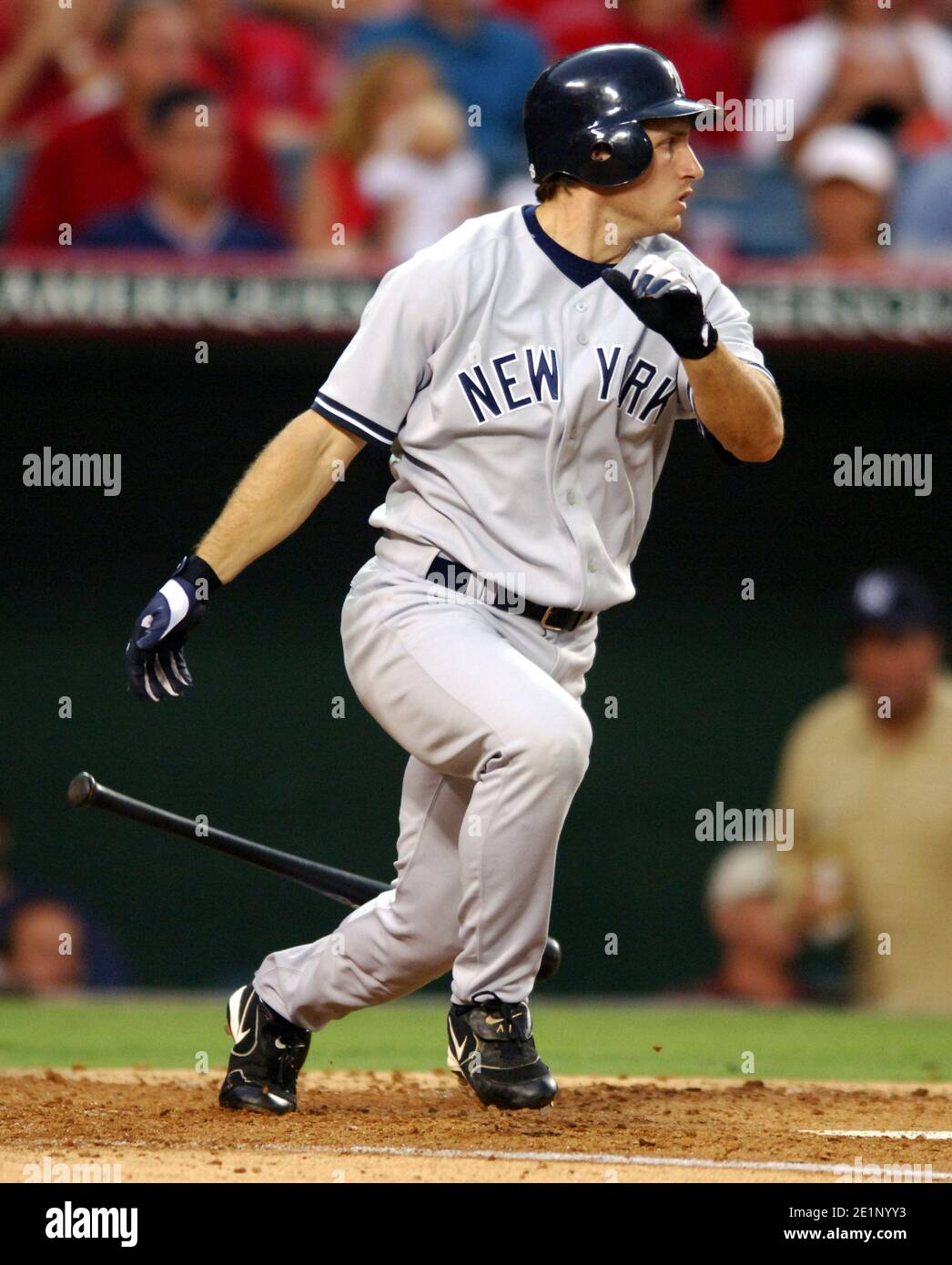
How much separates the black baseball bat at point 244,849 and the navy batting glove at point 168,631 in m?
0.27

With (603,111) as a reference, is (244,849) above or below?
below

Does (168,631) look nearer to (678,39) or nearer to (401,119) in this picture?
(401,119)

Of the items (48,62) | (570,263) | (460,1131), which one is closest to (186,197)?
(48,62)

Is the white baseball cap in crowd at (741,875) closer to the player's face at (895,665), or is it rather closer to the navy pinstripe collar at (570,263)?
the player's face at (895,665)

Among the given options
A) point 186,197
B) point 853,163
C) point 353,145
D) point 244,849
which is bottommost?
point 244,849

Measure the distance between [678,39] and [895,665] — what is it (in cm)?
275

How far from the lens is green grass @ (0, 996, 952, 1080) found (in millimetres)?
4617

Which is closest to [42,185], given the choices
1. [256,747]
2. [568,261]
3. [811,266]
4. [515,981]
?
[256,747]

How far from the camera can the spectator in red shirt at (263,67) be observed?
7082 mm

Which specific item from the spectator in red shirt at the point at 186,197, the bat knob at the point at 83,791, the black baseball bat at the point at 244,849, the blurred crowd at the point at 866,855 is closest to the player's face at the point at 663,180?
the black baseball bat at the point at 244,849

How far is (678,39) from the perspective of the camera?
7.38 metres

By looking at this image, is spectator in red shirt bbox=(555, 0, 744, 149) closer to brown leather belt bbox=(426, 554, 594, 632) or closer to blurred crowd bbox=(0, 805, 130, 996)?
blurred crowd bbox=(0, 805, 130, 996)

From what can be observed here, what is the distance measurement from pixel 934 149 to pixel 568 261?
393cm

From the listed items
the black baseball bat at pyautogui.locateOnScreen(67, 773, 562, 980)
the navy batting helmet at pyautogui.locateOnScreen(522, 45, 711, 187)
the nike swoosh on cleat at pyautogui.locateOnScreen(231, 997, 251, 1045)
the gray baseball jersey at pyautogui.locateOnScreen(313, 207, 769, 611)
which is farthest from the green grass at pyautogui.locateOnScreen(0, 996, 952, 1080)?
the navy batting helmet at pyautogui.locateOnScreen(522, 45, 711, 187)
